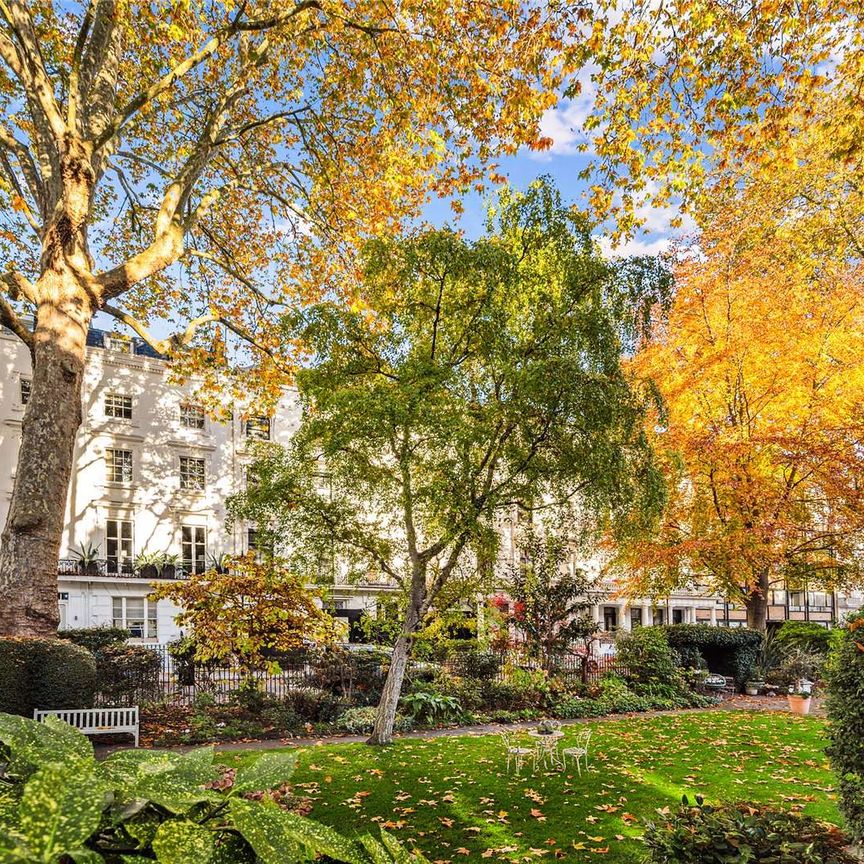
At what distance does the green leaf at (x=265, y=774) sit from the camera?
5.38 feet

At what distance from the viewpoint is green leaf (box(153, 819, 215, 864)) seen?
120 centimetres

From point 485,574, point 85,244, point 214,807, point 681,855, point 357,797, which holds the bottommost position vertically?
point 357,797

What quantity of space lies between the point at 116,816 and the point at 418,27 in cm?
1363

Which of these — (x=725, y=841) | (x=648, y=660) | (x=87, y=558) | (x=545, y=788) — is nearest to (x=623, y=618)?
(x=648, y=660)

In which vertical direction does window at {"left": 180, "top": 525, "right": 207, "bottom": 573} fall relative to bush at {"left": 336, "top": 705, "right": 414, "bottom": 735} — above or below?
above

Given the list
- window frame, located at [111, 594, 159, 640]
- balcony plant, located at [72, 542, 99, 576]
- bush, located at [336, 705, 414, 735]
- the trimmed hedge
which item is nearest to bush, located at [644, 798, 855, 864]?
bush, located at [336, 705, 414, 735]

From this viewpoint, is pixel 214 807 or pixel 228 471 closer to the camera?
pixel 214 807

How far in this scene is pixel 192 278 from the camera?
69.2ft

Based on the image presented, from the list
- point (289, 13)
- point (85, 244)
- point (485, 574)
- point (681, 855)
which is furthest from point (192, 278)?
point (681, 855)

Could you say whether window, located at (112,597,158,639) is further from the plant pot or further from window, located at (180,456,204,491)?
the plant pot

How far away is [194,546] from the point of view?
35719 millimetres

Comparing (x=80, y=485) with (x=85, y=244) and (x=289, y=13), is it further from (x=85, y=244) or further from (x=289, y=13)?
(x=289, y=13)

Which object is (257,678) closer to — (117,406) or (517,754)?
(517,754)

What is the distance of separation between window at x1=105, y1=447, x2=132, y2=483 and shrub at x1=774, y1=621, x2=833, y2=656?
31.7 m
